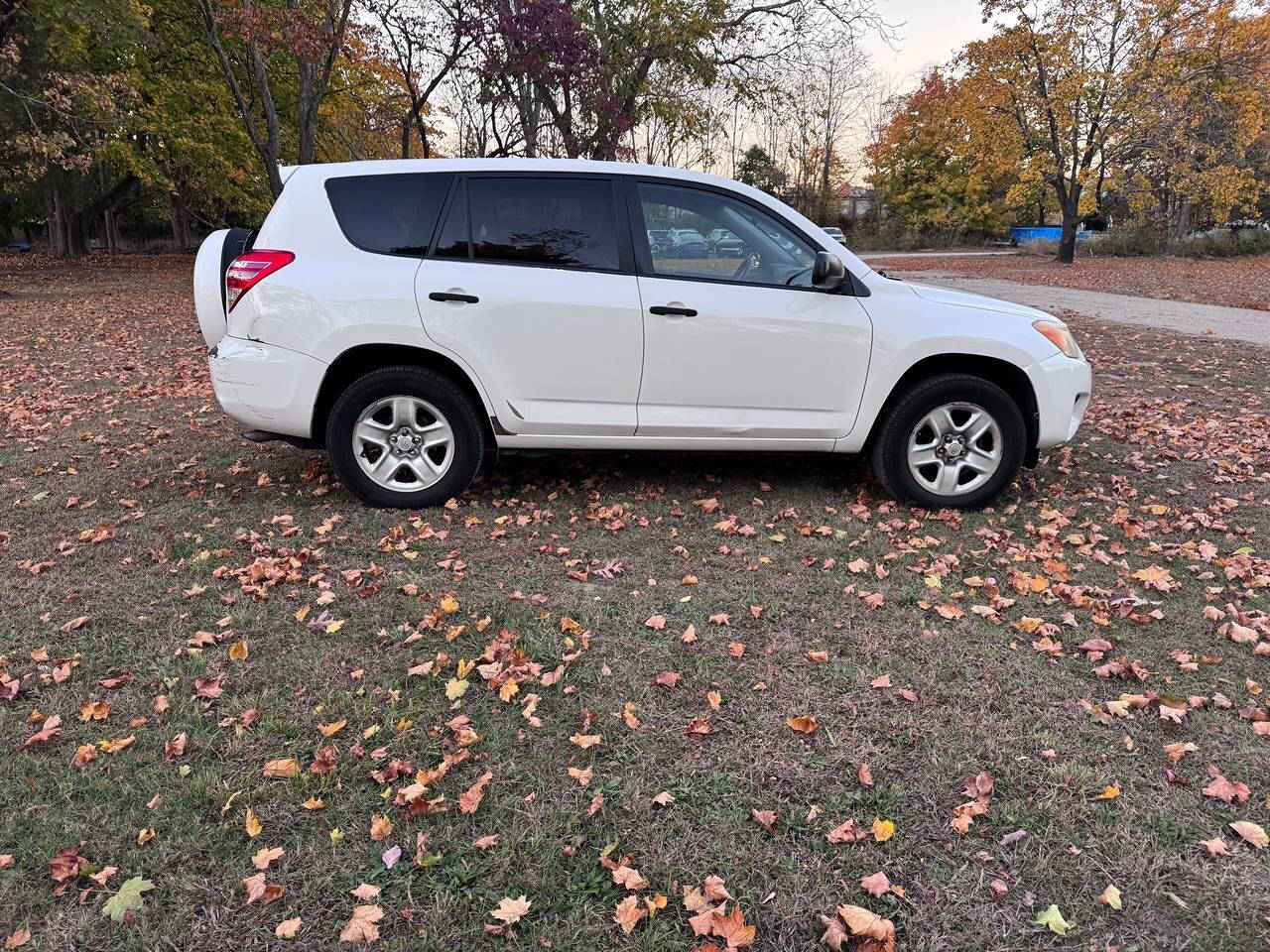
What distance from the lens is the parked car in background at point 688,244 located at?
446 cm

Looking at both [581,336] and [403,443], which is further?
[403,443]

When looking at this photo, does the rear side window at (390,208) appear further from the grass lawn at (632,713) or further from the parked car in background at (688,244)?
the grass lawn at (632,713)

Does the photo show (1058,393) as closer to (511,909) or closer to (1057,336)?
(1057,336)

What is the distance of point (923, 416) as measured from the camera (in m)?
4.58

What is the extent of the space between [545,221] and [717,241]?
952mm

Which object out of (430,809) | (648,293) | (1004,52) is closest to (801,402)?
(648,293)

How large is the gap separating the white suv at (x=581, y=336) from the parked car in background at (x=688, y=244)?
0.04m

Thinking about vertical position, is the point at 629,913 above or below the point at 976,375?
below

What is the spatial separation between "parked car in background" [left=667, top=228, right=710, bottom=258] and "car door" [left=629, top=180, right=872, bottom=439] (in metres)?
0.02

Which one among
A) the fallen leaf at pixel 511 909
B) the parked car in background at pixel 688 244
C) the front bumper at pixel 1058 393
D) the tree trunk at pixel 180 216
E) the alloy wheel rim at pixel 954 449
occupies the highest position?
the tree trunk at pixel 180 216

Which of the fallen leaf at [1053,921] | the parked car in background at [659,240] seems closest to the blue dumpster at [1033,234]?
the parked car in background at [659,240]

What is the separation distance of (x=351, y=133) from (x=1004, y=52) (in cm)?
2051

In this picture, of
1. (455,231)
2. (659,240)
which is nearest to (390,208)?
(455,231)

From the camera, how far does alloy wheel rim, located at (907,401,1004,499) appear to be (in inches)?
181
